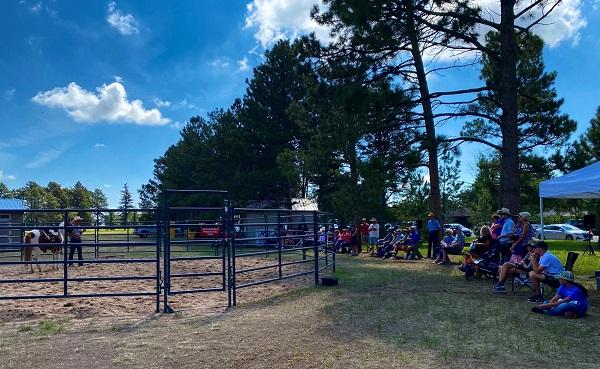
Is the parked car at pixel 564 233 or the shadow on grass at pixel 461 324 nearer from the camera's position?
the shadow on grass at pixel 461 324

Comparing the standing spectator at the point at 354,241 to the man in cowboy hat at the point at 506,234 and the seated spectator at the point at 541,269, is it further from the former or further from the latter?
the seated spectator at the point at 541,269

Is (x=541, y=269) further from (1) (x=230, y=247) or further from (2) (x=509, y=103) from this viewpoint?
(2) (x=509, y=103)

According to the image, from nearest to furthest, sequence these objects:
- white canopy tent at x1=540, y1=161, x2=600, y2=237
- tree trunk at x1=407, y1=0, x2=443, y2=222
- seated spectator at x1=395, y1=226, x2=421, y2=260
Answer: white canopy tent at x1=540, y1=161, x2=600, y2=237 → tree trunk at x1=407, y1=0, x2=443, y2=222 → seated spectator at x1=395, y1=226, x2=421, y2=260

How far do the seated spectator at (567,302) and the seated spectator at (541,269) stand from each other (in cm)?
61

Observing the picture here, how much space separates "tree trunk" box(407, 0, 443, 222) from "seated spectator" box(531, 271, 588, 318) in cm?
800

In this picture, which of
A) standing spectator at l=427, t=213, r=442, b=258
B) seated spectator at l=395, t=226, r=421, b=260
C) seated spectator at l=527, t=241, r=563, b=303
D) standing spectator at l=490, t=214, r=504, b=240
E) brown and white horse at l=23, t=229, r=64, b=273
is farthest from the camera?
seated spectator at l=395, t=226, r=421, b=260

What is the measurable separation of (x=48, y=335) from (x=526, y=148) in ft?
73.7

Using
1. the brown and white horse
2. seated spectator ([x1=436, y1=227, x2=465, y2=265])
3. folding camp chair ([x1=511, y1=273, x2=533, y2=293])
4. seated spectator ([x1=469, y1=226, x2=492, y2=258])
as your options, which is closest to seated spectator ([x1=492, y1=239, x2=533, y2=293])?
folding camp chair ([x1=511, y1=273, x2=533, y2=293])

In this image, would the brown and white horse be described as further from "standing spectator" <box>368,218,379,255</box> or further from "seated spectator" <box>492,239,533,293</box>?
"standing spectator" <box>368,218,379,255</box>

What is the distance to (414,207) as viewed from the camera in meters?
34.8

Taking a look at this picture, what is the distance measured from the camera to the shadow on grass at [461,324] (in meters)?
5.76

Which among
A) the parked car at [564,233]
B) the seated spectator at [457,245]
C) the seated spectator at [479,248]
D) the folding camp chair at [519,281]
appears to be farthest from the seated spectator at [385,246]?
the parked car at [564,233]

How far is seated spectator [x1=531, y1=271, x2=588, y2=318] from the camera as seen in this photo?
24.6 ft

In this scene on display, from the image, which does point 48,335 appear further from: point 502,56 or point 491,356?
point 502,56
